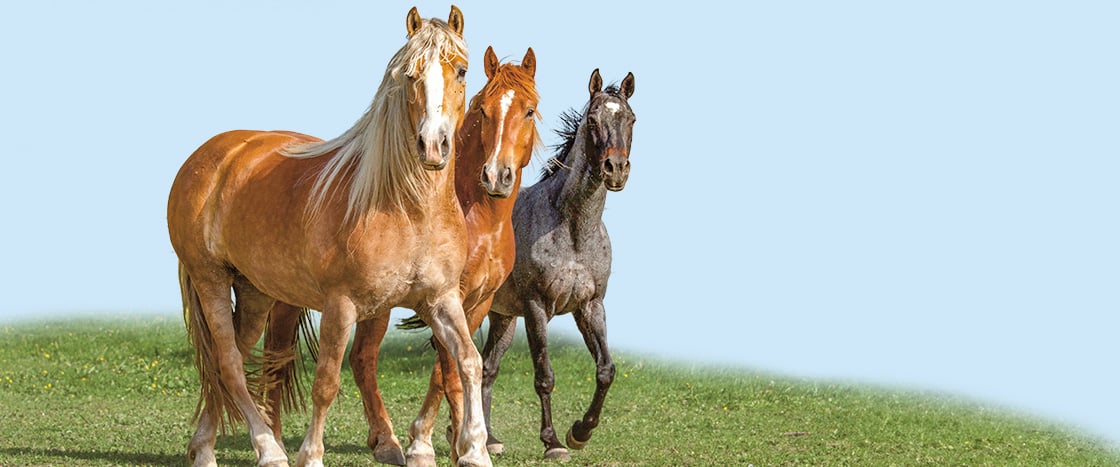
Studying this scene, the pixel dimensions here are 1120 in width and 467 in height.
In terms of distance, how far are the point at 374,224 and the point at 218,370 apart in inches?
85.4

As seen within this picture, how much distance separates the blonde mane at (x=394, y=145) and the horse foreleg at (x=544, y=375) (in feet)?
9.90

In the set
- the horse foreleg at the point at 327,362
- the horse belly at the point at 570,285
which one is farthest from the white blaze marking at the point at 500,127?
the horse belly at the point at 570,285

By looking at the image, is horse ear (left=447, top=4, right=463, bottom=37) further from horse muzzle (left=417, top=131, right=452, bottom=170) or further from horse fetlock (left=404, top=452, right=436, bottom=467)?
horse fetlock (left=404, top=452, right=436, bottom=467)

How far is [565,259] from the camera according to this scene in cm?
1022

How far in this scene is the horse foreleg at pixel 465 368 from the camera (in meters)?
7.48

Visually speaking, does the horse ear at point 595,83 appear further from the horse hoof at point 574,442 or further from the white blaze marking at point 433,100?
the white blaze marking at point 433,100

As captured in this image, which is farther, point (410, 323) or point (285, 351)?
point (410, 323)

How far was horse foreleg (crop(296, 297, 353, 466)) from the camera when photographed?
7.38 m

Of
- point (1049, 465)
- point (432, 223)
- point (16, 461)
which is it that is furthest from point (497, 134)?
point (1049, 465)

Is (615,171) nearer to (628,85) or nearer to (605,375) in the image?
(628,85)

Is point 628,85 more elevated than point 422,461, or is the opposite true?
point 628,85

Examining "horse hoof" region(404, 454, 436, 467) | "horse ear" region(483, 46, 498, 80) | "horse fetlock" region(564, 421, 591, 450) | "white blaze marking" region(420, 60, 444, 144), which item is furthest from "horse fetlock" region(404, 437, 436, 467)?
"white blaze marking" region(420, 60, 444, 144)

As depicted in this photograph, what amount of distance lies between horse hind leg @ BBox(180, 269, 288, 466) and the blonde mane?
1469mm

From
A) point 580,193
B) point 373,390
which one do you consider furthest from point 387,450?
point 580,193
